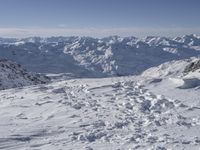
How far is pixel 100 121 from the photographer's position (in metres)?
17.2

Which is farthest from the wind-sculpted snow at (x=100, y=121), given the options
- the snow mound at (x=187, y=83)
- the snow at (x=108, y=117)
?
the snow mound at (x=187, y=83)

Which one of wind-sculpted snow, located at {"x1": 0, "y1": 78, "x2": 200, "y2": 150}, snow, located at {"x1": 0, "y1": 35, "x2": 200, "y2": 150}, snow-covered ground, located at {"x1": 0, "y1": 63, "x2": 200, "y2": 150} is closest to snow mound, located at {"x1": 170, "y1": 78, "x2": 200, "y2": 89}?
snow, located at {"x1": 0, "y1": 35, "x2": 200, "y2": 150}

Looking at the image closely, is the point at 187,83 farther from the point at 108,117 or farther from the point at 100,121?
the point at 100,121

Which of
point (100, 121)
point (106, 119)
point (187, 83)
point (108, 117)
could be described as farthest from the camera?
point (187, 83)

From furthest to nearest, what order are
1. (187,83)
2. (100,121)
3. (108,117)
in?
(187,83)
(108,117)
(100,121)

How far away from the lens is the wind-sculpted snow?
46.4ft

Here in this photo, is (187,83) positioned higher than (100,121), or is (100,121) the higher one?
(187,83)

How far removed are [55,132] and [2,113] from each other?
235 inches

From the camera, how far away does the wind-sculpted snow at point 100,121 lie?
14.1 metres

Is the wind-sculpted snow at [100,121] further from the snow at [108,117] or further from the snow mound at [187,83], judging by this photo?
the snow mound at [187,83]

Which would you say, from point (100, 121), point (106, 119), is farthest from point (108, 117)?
point (100, 121)

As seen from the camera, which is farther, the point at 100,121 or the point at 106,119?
Answer: the point at 106,119

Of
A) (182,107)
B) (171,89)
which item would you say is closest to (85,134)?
(182,107)

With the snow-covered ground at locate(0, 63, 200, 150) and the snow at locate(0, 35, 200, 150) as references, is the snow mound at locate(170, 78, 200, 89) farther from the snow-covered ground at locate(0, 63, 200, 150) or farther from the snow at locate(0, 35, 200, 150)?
the snow-covered ground at locate(0, 63, 200, 150)
